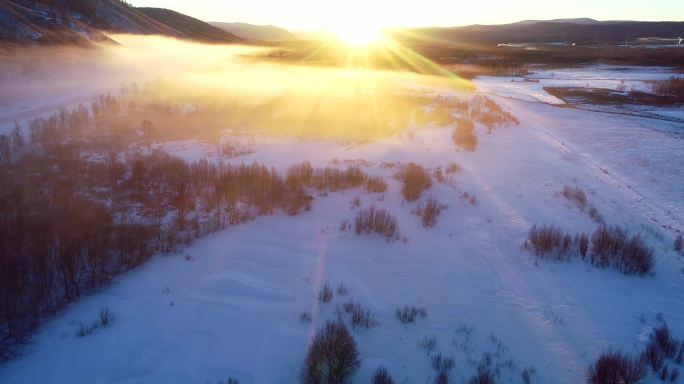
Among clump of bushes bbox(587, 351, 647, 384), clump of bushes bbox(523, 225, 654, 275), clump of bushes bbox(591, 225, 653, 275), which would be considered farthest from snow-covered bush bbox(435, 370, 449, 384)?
clump of bushes bbox(591, 225, 653, 275)

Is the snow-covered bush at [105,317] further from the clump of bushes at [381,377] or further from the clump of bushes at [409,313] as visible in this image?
the clump of bushes at [409,313]

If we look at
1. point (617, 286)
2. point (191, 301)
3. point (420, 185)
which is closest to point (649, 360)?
point (617, 286)

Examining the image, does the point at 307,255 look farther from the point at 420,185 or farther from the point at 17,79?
the point at 17,79

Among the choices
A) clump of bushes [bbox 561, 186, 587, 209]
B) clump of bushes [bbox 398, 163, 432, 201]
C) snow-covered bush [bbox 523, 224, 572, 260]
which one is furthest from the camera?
clump of bushes [bbox 398, 163, 432, 201]

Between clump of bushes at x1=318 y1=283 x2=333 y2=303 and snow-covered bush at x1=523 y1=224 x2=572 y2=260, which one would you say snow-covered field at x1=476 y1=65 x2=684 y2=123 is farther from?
clump of bushes at x1=318 y1=283 x2=333 y2=303

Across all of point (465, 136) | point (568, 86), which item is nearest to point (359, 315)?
point (465, 136)

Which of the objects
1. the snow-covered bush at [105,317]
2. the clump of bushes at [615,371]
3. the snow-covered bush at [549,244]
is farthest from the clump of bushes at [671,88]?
the snow-covered bush at [105,317]
